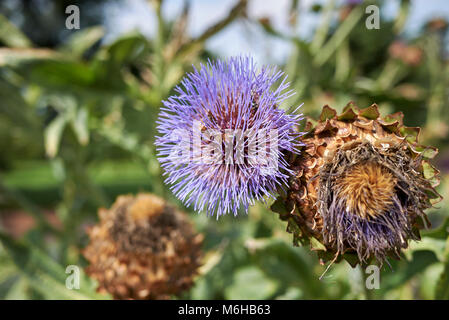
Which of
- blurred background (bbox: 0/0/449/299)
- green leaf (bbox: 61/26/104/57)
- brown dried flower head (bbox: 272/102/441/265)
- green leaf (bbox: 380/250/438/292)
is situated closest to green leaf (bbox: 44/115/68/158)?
blurred background (bbox: 0/0/449/299)

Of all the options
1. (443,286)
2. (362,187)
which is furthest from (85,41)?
(443,286)

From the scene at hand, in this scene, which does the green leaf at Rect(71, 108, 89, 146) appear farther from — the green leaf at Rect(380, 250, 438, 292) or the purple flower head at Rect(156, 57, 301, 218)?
the green leaf at Rect(380, 250, 438, 292)

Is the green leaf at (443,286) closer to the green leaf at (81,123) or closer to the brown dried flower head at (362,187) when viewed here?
the brown dried flower head at (362,187)

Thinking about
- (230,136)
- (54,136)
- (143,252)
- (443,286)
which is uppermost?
(54,136)

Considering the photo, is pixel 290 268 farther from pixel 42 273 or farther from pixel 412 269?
pixel 42 273

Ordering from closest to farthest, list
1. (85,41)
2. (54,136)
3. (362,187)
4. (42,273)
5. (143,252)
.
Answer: (362,187), (143,252), (42,273), (54,136), (85,41)

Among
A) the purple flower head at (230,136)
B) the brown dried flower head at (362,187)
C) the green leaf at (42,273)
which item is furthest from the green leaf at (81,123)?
the brown dried flower head at (362,187)
